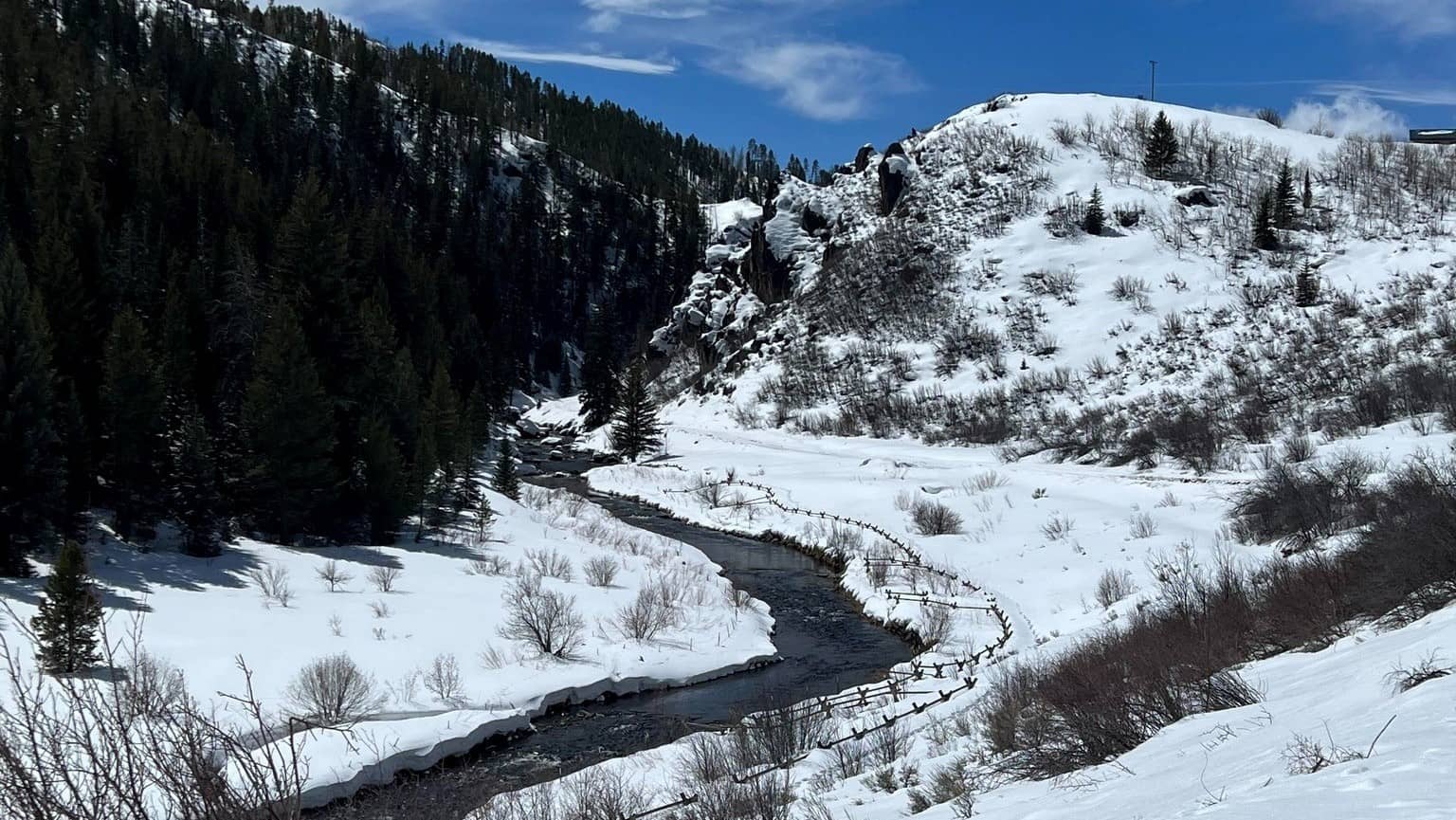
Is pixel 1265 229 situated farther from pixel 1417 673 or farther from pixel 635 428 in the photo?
pixel 1417 673

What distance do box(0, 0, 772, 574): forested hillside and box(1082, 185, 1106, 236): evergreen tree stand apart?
37937 mm

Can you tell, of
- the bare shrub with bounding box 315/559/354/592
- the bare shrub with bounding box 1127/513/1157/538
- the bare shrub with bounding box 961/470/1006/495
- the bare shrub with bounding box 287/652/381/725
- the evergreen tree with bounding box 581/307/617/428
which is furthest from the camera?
the evergreen tree with bounding box 581/307/617/428

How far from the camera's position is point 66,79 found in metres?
68.2

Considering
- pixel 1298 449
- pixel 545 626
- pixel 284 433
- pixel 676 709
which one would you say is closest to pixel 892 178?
pixel 1298 449

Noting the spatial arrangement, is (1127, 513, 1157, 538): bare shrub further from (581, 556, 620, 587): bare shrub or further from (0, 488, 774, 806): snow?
(581, 556, 620, 587): bare shrub

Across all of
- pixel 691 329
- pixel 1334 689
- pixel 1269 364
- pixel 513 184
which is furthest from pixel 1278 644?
pixel 513 184

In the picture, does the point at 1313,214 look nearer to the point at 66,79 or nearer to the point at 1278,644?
the point at 1278,644

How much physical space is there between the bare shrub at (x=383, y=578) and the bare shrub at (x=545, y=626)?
3790 millimetres

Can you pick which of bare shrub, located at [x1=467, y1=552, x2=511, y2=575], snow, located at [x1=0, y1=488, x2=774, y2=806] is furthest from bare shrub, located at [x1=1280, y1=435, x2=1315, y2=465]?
bare shrub, located at [x1=467, y1=552, x2=511, y2=575]

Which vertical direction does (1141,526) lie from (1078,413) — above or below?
below

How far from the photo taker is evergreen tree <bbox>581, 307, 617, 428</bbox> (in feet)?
236

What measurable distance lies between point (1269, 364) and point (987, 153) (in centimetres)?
3654

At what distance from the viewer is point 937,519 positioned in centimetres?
2814

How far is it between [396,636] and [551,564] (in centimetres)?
749
